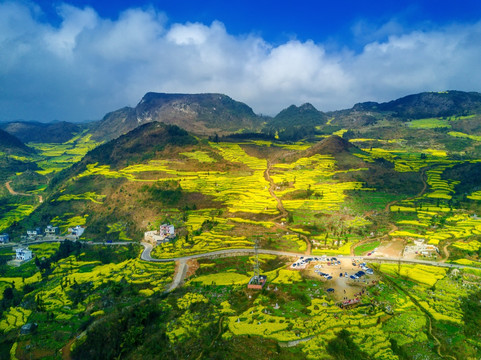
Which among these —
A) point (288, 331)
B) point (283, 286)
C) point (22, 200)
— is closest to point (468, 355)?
point (288, 331)

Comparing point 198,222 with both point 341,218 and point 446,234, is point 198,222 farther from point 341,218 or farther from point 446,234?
point 446,234

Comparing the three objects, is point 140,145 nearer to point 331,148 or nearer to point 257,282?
point 331,148

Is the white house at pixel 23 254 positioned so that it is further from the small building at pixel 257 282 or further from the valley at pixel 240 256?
the small building at pixel 257 282

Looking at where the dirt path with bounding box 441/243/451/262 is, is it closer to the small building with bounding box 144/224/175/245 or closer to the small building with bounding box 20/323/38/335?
the small building with bounding box 144/224/175/245

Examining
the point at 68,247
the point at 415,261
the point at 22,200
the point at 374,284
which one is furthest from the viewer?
the point at 22,200

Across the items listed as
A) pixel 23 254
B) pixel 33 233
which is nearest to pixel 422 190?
pixel 23 254

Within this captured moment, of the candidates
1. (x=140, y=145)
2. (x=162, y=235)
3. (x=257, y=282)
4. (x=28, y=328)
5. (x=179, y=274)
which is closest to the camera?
(x=28, y=328)

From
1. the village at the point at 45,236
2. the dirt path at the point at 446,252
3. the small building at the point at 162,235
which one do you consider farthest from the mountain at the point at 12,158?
the dirt path at the point at 446,252
